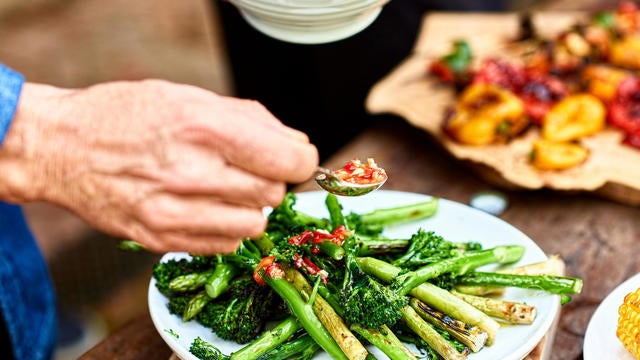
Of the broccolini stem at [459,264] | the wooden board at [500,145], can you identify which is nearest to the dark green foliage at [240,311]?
the broccolini stem at [459,264]

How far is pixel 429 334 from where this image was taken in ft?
6.08

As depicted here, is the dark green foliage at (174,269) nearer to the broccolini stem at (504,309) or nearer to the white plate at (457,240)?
the white plate at (457,240)

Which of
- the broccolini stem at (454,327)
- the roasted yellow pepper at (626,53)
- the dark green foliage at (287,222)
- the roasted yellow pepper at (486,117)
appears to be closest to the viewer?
the broccolini stem at (454,327)

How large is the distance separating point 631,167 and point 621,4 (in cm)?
141

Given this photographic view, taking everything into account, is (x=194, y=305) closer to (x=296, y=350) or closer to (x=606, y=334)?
(x=296, y=350)

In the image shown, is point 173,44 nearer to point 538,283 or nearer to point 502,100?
point 502,100

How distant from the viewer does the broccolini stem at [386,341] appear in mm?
1811

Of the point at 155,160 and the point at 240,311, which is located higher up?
the point at 155,160

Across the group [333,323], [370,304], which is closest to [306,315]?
[333,323]

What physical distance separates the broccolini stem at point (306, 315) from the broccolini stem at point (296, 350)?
4 cm

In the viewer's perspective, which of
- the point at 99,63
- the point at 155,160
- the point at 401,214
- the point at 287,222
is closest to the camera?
the point at 155,160

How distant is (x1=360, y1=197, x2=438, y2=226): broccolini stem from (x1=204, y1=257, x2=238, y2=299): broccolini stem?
0.48 meters

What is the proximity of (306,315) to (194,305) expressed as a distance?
326 mm

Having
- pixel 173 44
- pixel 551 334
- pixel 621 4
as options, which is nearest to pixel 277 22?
pixel 551 334
